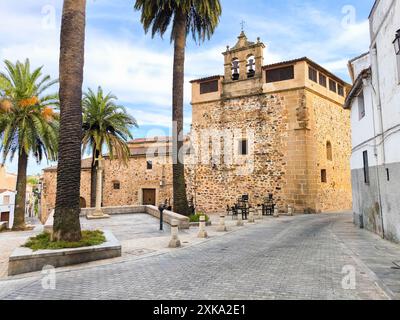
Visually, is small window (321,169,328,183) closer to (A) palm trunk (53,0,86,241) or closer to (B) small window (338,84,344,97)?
(B) small window (338,84,344,97)

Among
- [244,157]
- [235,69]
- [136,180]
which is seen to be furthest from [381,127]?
[136,180]

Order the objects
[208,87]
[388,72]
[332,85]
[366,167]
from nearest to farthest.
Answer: [388,72] → [366,167] → [332,85] → [208,87]

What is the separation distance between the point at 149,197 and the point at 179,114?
1470cm

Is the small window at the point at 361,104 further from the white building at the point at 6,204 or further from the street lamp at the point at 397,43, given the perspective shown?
the white building at the point at 6,204

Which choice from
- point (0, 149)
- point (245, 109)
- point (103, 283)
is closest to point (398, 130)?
point (103, 283)

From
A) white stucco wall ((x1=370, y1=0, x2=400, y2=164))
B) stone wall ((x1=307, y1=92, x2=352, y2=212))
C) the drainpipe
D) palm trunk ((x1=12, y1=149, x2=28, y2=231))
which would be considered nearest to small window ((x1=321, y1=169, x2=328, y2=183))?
stone wall ((x1=307, y1=92, x2=352, y2=212))

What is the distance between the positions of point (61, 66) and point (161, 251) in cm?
572

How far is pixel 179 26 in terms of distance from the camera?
14.7 metres

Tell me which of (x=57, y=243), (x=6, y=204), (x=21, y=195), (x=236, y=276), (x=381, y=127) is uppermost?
(x=381, y=127)

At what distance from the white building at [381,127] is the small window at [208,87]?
1285cm

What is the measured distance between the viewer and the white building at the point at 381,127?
8.41 metres

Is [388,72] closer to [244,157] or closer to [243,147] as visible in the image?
[244,157]

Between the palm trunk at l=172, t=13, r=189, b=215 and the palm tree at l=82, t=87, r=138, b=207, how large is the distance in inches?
220

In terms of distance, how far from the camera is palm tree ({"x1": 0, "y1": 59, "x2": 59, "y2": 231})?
1562 centimetres
